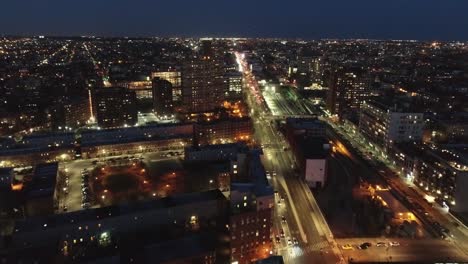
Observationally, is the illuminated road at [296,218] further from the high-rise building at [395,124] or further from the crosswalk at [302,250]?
the high-rise building at [395,124]

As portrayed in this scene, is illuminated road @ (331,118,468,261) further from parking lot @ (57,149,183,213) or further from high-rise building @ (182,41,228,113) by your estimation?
high-rise building @ (182,41,228,113)

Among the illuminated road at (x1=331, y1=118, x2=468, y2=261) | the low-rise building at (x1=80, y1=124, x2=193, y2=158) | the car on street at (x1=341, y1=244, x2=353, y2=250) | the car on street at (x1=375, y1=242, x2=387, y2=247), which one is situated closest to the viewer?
the car on street at (x1=341, y1=244, x2=353, y2=250)

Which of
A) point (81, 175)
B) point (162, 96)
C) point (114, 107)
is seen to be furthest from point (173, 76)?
point (81, 175)

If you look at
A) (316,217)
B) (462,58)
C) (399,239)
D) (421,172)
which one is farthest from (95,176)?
(462,58)

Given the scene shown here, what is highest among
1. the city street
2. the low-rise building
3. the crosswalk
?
the low-rise building

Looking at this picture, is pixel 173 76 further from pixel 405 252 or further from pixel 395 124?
pixel 405 252

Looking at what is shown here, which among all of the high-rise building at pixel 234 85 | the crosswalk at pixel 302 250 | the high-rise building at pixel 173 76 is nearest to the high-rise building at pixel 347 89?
the high-rise building at pixel 234 85

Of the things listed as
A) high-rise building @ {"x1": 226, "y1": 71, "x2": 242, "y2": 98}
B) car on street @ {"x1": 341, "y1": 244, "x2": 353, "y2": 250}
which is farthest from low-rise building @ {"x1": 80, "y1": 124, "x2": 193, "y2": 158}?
car on street @ {"x1": 341, "y1": 244, "x2": 353, "y2": 250}
